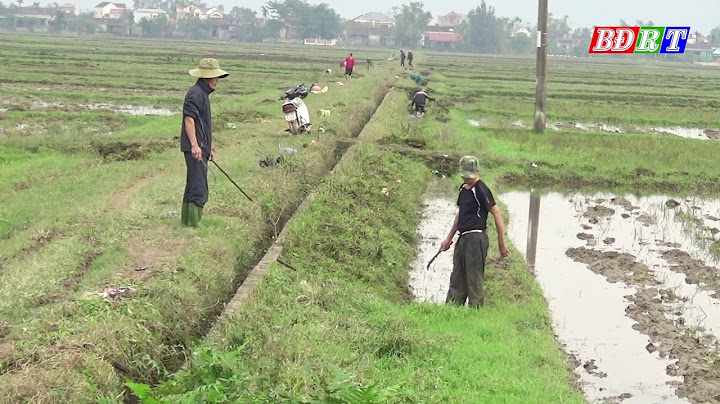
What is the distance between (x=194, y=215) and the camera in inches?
338

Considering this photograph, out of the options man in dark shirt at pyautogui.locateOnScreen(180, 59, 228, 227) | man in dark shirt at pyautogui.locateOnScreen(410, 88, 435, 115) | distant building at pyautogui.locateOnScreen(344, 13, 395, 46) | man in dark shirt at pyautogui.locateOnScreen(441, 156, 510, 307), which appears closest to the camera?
man in dark shirt at pyautogui.locateOnScreen(441, 156, 510, 307)

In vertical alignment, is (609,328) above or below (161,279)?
below

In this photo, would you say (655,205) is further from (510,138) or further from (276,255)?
(276,255)

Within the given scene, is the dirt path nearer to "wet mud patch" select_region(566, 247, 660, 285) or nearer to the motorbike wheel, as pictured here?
the motorbike wheel

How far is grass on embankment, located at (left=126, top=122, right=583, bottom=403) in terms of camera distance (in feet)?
15.8

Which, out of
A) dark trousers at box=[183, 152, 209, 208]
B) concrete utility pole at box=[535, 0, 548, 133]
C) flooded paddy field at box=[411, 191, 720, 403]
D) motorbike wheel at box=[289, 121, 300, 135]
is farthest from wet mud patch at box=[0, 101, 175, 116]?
dark trousers at box=[183, 152, 209, 208]

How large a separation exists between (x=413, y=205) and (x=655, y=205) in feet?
13.6

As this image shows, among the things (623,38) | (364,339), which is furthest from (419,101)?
(623,38)

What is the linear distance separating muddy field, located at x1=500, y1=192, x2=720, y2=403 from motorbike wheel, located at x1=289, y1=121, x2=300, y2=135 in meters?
3.82

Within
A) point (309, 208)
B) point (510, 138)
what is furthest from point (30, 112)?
point (309, 208)

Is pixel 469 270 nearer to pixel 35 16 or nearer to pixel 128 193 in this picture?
pixel 128 193

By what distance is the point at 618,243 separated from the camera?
38.3ft

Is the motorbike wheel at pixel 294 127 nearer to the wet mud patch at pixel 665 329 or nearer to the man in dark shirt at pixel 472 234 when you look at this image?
the wet mud patch at pixel 665 329

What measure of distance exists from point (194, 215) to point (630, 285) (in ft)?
15.4
